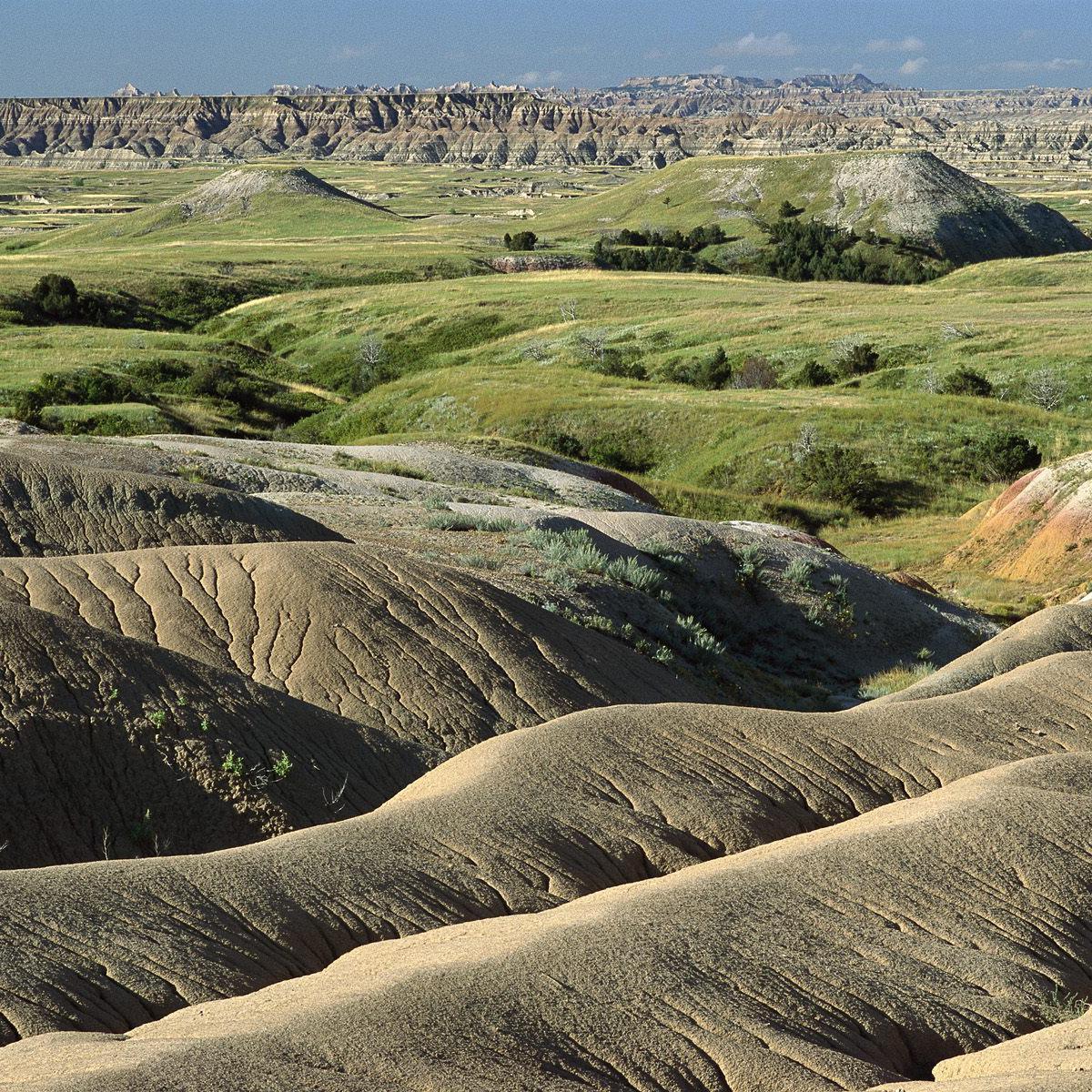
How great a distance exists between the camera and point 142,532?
68.0ft

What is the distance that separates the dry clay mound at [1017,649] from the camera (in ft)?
57.0

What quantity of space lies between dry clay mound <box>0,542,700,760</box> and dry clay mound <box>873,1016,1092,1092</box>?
7.63m

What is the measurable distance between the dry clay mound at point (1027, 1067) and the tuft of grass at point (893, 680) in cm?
1560

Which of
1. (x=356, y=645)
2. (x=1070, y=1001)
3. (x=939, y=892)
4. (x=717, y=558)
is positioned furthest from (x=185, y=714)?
(x=717, y=558)

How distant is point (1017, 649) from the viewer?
18875 mm

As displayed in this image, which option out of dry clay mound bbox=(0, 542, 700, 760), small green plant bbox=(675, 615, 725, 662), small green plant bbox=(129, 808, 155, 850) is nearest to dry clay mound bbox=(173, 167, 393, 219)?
small green plant bbox=(675, 615, 725, 662)

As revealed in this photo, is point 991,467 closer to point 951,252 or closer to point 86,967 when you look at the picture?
point 86,967

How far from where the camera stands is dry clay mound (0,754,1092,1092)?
6.57 metres

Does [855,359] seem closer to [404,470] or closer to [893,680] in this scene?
[404,470]

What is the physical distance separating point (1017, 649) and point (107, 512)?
1292 cm

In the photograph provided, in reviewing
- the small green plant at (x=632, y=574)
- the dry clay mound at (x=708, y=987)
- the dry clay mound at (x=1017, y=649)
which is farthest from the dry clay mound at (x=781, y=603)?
the dry clay mound at (x=708, y=987)

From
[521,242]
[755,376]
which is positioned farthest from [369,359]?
[521,242]

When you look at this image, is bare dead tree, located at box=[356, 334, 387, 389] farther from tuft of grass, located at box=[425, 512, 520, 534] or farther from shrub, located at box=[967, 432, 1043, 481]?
tuft of grass, located at box=[425, 512, 520, 534]

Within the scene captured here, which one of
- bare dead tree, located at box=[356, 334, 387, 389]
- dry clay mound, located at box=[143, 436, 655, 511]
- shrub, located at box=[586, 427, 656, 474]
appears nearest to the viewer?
dry clay mound, located at box=[143, 436, 655, 511]
